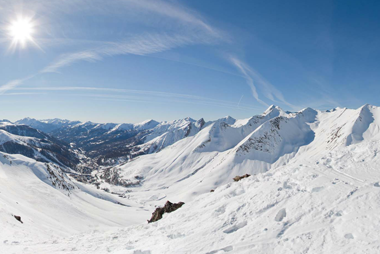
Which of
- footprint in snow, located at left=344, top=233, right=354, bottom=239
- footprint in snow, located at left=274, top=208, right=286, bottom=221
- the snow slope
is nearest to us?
footprint in snow, located at left=344, top=233, right=354, bottom=239

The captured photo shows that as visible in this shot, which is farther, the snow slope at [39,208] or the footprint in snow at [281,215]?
the snow slope at [39,208]

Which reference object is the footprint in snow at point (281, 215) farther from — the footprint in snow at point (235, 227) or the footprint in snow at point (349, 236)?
the footprint in snow at point (349, 236)

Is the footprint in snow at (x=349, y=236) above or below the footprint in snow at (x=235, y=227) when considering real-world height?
above

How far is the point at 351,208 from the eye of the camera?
394 inches

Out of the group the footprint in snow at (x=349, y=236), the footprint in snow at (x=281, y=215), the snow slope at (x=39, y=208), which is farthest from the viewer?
the snow slope at (x=39, y=208)

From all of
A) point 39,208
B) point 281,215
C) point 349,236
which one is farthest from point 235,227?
point 39,208

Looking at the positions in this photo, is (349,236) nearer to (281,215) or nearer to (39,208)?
(281,215)

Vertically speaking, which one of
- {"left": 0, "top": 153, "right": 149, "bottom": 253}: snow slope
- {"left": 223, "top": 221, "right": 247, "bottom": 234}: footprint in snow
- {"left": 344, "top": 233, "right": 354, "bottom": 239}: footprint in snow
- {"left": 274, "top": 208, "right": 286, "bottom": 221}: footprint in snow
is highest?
{"left": 274, "top": 208, "right": 286, "bottom": 221}: footprint in snow

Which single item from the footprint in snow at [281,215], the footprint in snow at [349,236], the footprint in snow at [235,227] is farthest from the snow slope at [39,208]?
the footprint in snow at [349,236]

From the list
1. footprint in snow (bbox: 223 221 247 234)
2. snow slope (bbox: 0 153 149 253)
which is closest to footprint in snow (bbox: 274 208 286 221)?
footprint in snow (bbox: 223 221 247 234)

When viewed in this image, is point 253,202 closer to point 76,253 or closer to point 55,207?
point 76,253

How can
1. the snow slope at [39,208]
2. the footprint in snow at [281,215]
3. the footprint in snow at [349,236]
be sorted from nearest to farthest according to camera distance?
the footprint in snow at [349,236] → the footprint in snow at [281,215] → the snow slope at [39,208]

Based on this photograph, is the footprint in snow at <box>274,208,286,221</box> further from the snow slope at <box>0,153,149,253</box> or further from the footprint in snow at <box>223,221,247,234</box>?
the snow slope at <box>0,153,149,253</box>

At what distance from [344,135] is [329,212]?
21717 centimetres
